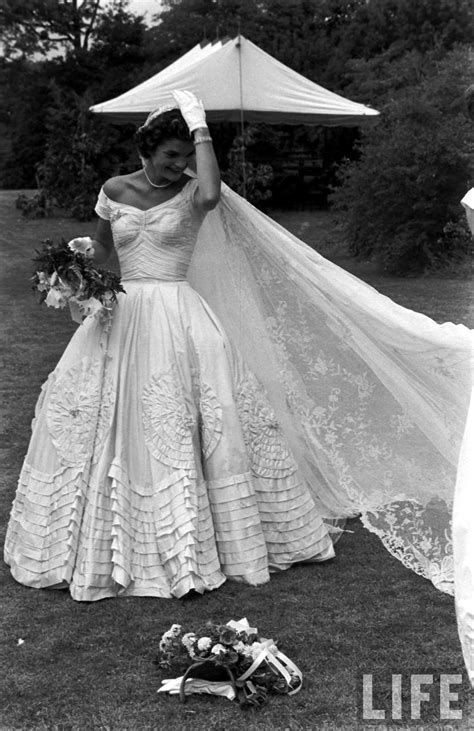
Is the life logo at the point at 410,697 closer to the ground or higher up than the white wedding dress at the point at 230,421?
closer to the ground

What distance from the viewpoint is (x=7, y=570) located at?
191 inches

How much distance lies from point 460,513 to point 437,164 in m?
14.1

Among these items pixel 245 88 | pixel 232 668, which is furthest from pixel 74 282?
pixel 245 88

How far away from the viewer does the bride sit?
4.60 m

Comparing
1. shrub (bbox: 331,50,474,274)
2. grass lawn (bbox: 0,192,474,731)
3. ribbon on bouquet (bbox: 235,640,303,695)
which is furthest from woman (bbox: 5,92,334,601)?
shrub (bbox: 331,50,474,274)

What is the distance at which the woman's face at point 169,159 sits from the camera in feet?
15.6

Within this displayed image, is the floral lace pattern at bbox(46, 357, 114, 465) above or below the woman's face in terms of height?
below

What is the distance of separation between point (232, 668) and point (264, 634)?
0.43m

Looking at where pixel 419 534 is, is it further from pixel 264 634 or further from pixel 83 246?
pixel 83 246

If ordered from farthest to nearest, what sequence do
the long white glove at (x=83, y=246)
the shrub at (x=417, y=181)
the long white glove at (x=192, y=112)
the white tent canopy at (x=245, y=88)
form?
the shrub at (x=417, y=181) < the white tent canopy at (x=245, y=88) < the long white glove at (x=83, y=246) < the long white glove at (x=192, y=112)

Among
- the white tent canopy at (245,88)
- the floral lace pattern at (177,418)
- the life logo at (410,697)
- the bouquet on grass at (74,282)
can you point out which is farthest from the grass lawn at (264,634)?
the white tent canopy at (245,88)

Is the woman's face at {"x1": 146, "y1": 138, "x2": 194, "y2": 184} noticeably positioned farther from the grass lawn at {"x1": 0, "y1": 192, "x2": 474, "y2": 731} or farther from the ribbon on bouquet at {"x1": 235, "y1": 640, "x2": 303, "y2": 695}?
the ribbon on bouquet at {"x1": 235, "y1": 640, "x2": 303, "y2": 695}

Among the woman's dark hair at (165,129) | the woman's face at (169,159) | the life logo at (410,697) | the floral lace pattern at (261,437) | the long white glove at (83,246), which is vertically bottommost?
the life logo at (410,697)

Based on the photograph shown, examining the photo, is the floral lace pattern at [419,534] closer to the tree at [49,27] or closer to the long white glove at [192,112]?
the long white glove at [192,112]
